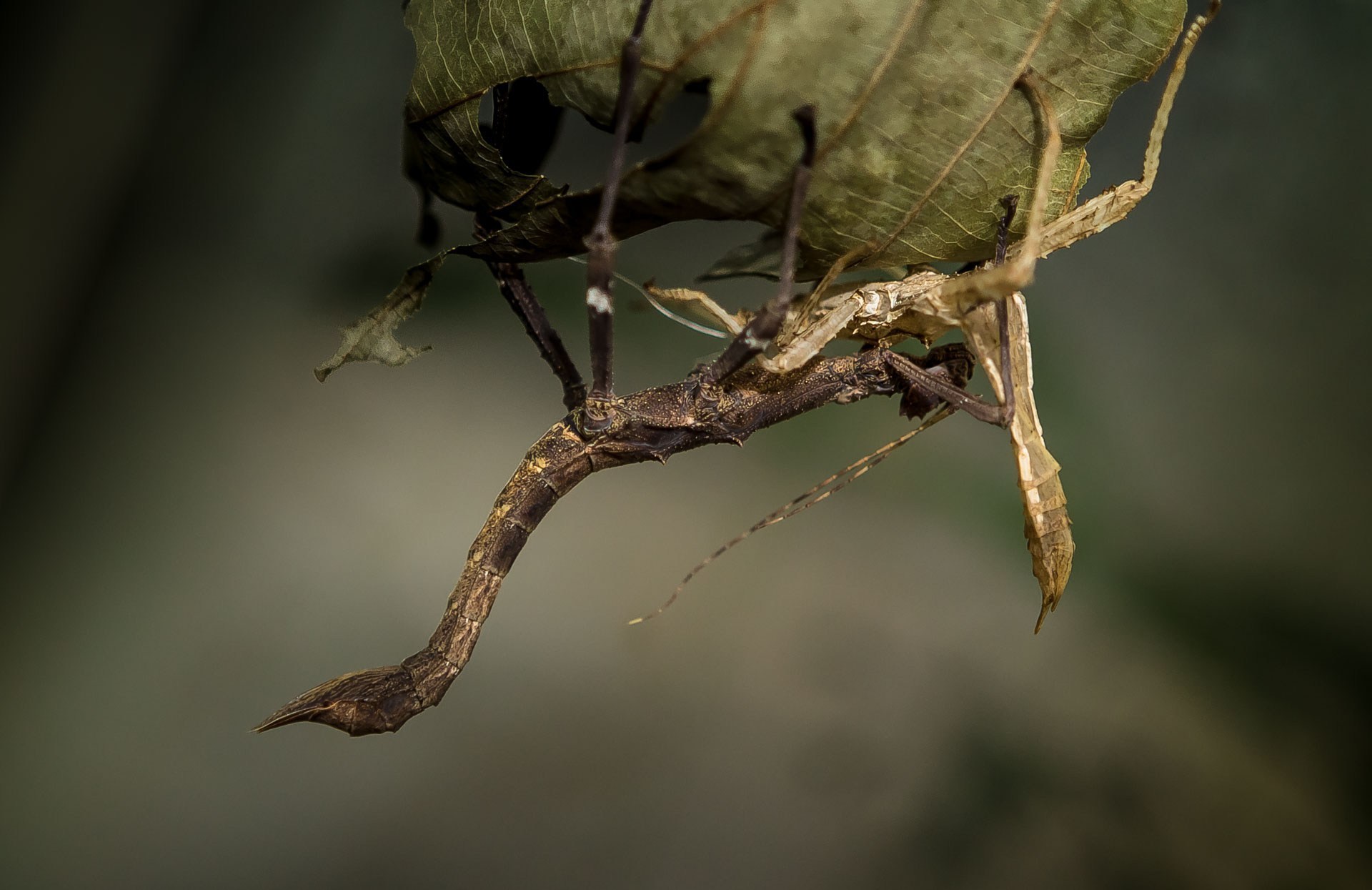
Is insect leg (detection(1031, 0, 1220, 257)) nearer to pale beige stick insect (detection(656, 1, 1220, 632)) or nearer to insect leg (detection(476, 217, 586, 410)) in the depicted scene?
pale beige stick insect (detection(656, 1, 1220, 632))

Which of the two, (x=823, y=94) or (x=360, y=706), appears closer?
(x=823, y=94)

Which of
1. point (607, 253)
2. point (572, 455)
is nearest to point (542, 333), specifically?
point (572, 455)

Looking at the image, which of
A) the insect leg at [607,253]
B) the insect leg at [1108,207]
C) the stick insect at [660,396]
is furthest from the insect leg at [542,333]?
the insect leg at [1108,207]

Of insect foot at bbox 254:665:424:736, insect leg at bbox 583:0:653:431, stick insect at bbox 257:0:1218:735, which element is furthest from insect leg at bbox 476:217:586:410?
insect foot at bbox 254:665:424:736

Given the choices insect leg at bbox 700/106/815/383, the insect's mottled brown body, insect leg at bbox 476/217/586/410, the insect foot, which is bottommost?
the insect foot

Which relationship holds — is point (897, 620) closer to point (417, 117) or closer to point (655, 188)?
point (655, 188)

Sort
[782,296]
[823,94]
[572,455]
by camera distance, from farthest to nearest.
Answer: [572,455] → [782,296] → [823,94]

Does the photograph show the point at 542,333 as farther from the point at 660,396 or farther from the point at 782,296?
the point at 782,296

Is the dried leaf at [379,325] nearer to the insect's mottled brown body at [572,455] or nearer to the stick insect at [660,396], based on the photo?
the stick insect at [660,396]
